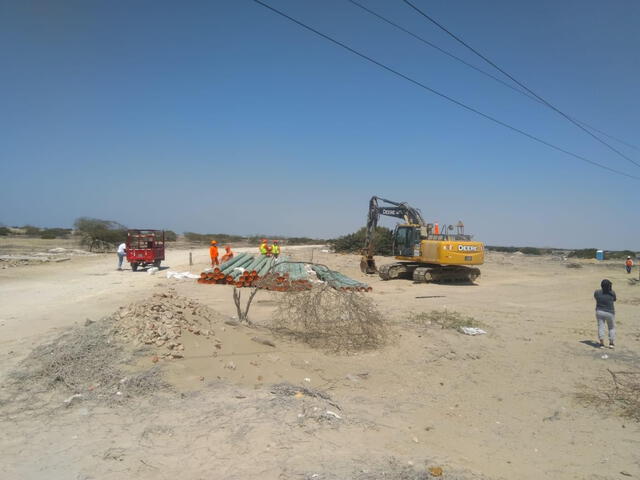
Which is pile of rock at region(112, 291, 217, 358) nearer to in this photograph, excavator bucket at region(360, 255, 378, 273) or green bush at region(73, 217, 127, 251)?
excavator bucket at region(360, 255, 378, 273)

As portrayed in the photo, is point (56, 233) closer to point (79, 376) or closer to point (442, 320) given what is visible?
point (442, 320)

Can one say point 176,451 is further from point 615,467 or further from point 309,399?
point 615,467

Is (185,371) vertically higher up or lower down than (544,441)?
higher up

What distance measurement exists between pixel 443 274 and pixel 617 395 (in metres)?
14.7

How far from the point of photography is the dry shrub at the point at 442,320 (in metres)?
10.6

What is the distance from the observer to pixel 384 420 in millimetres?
5391

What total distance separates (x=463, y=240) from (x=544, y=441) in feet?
53.1

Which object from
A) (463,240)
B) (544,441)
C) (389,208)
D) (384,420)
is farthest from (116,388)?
(389,208)

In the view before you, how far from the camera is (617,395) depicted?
6.56 metres

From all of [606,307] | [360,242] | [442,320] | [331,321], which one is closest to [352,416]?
[331,321]

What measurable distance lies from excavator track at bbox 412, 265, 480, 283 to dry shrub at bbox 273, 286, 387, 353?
12.1 m

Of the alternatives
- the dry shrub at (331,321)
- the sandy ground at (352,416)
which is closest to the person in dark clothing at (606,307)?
the sandy ground at (352,416)

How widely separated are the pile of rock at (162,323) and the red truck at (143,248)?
14975 millimetres

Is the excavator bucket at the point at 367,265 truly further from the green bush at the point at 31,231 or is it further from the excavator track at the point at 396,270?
the green bush at the point at 31,231
